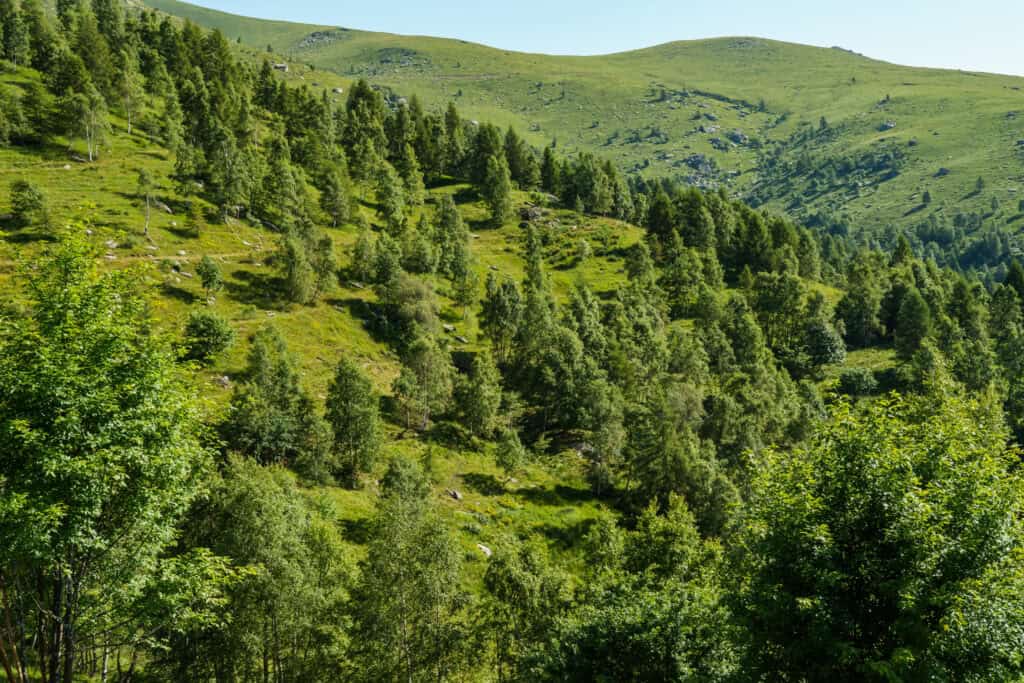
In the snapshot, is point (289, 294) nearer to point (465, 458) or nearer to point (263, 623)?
point (465, 458)

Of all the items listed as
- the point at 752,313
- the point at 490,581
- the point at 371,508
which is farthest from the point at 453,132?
the point at 490,581

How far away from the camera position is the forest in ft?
58.6

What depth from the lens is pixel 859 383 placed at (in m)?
119

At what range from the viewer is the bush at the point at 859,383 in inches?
4673

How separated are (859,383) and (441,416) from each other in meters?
86.0

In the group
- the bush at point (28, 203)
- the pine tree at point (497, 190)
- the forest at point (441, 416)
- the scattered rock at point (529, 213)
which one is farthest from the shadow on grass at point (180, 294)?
the scattered rock at point (529, 213)

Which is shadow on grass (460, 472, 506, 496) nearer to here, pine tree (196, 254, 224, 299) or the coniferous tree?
the coniferous tree

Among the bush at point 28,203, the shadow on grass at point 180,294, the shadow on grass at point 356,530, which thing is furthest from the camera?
the bush at point 28,203

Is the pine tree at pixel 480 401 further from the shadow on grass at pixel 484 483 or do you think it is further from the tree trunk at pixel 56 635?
the tree trunk at pixel 56 635

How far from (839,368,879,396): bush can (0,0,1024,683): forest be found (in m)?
0.79

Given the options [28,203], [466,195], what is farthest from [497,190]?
[28,203]

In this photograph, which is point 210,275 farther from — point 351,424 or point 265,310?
point 351,424

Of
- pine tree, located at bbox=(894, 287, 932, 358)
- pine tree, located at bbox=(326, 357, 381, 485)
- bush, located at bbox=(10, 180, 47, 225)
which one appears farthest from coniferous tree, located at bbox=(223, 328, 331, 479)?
pine tree, located at bbox=(894, 287, 932, 358)

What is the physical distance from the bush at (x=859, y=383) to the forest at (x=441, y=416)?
2.60 ft
